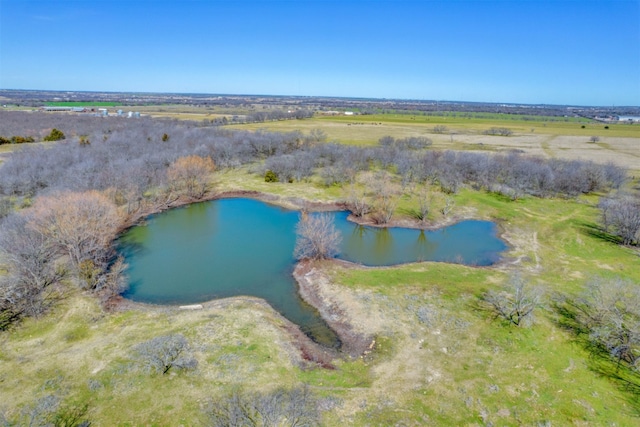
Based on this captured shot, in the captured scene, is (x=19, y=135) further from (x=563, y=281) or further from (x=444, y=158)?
(x=563, y=281)

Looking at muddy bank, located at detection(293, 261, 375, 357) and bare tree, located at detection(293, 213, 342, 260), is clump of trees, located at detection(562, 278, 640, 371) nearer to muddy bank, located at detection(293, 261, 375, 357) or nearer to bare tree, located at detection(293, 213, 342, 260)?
muddy bank, located at detection(293, 261, 375, 357)

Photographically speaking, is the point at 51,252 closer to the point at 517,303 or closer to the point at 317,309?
the point at 317,309

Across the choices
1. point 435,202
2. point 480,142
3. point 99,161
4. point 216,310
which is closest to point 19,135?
point 99,161

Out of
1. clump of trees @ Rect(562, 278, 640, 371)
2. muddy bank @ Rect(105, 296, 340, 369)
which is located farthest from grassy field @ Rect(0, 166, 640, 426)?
clump of trees @ Rect(562, 278, 640, 371)

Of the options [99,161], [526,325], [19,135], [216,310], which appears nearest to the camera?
[526,325]

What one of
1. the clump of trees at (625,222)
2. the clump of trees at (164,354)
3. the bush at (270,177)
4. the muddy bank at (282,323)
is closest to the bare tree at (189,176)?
the bush at (270,177)

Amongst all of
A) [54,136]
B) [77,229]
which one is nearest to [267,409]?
[77,229]
